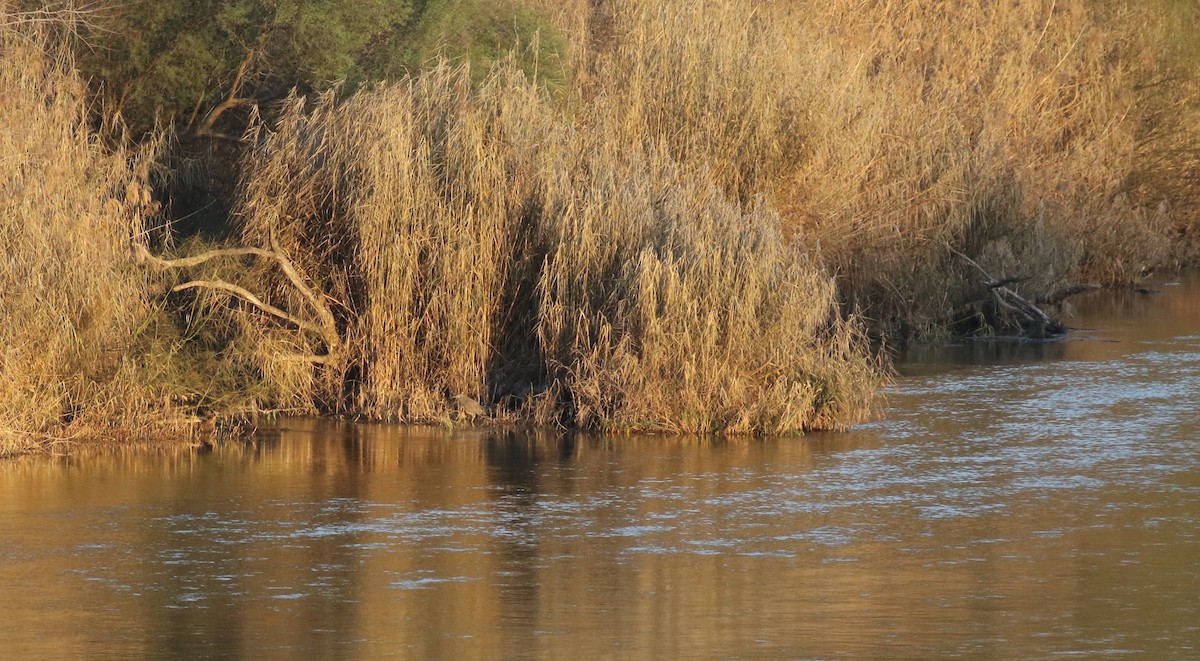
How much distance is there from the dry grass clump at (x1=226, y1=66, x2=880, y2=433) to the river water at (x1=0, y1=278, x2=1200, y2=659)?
0.53 m

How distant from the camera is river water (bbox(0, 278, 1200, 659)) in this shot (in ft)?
30.4

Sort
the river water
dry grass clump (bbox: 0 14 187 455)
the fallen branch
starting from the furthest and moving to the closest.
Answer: the fallen branch, dry grass clump (bbox: 0 14 187 455), the river water

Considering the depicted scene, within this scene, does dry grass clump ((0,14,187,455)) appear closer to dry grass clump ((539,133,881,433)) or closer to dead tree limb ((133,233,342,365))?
dead tree limb ((133,233,342,365))

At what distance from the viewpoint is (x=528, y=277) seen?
16.6 meters

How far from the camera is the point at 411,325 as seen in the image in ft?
53.7

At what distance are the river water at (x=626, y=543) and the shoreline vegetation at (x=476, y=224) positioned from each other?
2.15 ft

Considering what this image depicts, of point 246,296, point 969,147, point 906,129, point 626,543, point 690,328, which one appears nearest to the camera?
point 626,543

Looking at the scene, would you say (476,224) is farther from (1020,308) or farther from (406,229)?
(1020,308)

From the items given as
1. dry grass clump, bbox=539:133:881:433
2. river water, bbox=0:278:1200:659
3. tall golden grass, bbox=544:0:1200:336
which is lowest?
river water, bbox=0:278:1200:659

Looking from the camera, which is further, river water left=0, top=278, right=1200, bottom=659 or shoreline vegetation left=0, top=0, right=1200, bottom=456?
shoreline vegetation left=0, top=0, right=1200, bottom=456

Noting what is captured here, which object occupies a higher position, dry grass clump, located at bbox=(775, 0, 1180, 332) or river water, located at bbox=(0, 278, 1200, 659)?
dry grass clump, located at bbox=(775, 0, 1180, 332)

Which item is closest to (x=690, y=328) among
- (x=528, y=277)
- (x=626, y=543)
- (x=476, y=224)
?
(x=528, y=277)

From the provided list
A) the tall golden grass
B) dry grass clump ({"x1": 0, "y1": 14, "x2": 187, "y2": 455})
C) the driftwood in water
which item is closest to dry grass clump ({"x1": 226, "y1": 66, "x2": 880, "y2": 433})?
dry grass clump ({"x1": 0, "y1": 14, "x2": 187, "y2": 455})

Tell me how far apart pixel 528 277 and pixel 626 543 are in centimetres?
559
